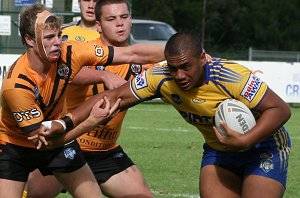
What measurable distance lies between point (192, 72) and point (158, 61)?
3.37 ft

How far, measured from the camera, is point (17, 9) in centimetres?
2064

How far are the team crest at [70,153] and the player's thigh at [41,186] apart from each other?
25.3 inches

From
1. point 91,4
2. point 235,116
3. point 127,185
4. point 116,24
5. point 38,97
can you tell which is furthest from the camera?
point 91,4

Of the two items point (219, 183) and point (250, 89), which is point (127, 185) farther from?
point (250, 89)

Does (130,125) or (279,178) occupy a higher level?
(279,178)

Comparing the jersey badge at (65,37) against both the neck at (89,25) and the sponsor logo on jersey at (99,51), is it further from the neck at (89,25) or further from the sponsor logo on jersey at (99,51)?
the sponsor logo on jersey at (99,51)

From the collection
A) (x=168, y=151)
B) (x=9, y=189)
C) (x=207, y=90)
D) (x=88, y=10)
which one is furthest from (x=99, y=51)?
(x=168, y=151)

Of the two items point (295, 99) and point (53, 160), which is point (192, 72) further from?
point (295, 99)

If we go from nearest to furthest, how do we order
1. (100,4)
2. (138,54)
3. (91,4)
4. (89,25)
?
(138,54), (100,4), (89,25), (91,4)

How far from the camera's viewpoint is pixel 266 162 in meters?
6.70

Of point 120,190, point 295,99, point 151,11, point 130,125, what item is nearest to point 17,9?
point 130,125

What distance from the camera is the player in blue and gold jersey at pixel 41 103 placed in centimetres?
655

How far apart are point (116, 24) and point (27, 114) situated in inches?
65.4

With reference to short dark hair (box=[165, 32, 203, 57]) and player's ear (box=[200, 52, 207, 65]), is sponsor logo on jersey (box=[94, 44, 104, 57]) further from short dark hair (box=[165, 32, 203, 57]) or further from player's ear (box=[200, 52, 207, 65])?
player's ear (box=[200, 52, 207, 65])
